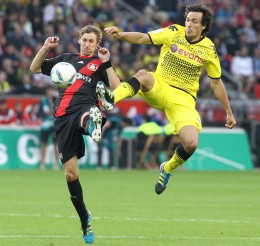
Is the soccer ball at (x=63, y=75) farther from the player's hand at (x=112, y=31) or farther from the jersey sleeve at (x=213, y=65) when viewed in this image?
the jersey sleeve at (x=213, y=65)

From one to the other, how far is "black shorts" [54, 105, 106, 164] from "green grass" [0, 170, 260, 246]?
1069 mm

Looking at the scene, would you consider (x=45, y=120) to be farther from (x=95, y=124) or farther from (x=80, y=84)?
(x=95, y=124)

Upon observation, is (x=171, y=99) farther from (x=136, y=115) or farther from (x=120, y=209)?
(x=136, y=115)

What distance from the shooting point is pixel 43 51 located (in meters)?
11.8

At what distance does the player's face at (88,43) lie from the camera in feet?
39.1

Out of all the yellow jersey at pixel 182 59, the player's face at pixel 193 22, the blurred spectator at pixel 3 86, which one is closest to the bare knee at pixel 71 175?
the yellow jersey at pixel 182 59

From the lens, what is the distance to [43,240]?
11617mm

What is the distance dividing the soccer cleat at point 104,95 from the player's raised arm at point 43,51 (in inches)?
33.1

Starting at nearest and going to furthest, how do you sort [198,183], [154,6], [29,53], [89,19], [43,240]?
[43,240] → [198,183] → [29,53] → [89,19] → [154,6]

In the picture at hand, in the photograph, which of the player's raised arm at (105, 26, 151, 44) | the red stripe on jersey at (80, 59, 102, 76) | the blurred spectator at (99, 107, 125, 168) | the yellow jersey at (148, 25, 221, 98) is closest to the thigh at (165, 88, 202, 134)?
the yellow jersey at (148, 25, 221, 98)

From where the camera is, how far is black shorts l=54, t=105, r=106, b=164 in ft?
38.0

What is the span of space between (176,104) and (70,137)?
6.88 ft

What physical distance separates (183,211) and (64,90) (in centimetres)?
454

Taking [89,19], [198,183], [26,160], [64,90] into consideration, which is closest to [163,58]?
[64,90]
